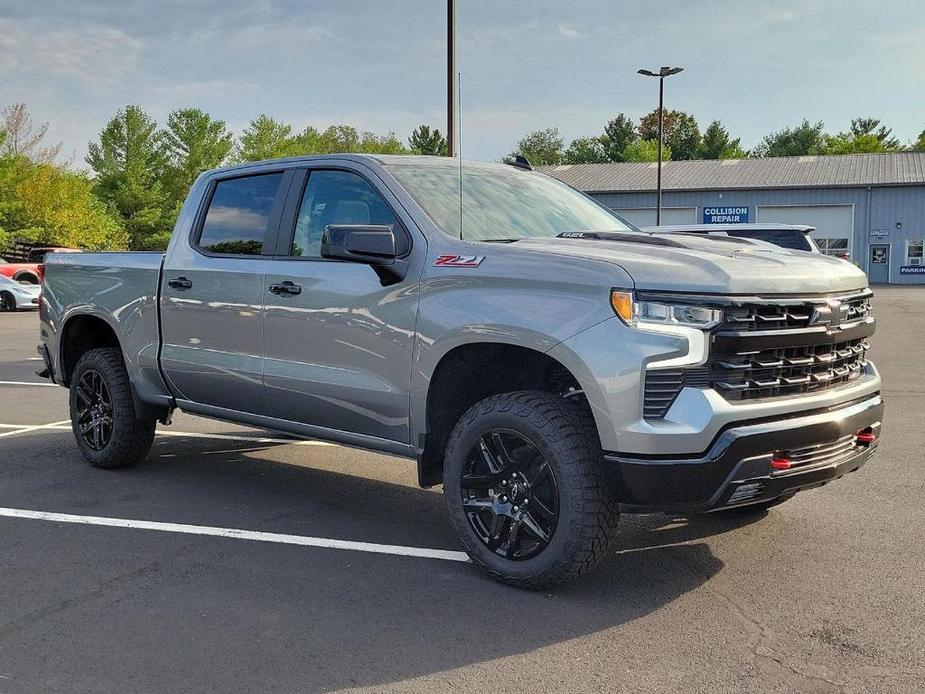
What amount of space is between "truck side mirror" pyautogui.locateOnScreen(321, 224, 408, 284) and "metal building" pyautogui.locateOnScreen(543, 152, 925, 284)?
5173 centimetres

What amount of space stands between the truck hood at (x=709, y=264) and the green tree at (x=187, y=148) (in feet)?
219

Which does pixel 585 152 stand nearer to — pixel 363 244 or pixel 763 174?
pixel 763 174

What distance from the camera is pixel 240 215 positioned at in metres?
5.74

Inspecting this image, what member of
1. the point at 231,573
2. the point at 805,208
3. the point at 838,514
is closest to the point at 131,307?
the point at 231,573

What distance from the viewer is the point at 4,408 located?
9.42m

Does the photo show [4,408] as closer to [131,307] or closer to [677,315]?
[131,307]

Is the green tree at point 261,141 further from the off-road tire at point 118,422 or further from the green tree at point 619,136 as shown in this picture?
the off-road tire at point 118,422

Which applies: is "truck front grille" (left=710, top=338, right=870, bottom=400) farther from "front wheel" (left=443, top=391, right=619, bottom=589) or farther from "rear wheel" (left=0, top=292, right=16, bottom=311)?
"rear wheel" (left=0, top=292, right=16, bottom=311)

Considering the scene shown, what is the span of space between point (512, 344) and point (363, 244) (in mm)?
867

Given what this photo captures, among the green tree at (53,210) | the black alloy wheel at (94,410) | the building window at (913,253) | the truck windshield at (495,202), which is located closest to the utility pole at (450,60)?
the black alloy wheel at (94,410)

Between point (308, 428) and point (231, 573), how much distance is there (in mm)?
986

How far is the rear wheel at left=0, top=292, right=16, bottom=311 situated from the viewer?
23438mm

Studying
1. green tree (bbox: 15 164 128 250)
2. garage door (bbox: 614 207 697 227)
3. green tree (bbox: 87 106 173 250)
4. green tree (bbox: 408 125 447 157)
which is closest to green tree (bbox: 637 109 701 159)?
green tree (bbox: 408 125 447 157)

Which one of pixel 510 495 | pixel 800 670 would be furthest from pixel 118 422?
pixel 800 670
